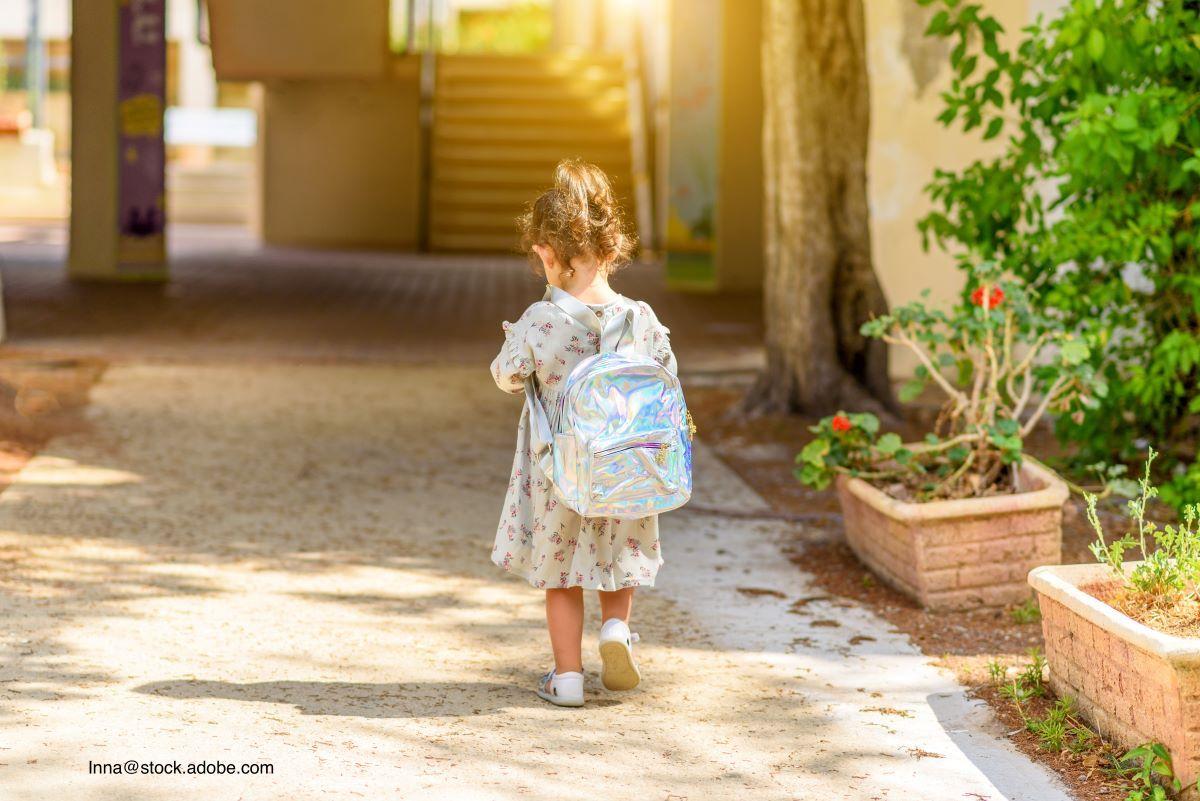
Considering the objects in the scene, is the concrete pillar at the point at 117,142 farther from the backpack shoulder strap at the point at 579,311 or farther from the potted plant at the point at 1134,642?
the potted plant at the point at 1134,642

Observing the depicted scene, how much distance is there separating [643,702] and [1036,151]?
326cm

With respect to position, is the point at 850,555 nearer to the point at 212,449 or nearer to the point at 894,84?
the point at 212,449

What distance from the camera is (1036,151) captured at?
6402 millimetres

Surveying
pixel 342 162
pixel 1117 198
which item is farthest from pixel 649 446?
pixel 342 162

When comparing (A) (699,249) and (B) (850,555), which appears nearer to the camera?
(B) (850,555)

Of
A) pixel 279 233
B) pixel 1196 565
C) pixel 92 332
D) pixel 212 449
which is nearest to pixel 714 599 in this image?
pixel 1196 565

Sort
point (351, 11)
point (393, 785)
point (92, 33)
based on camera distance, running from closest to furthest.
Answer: point (393, 785)
point (92, 33)
point (351, 11)

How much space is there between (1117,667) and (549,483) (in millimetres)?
1481

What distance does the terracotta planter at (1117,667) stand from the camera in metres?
3.46

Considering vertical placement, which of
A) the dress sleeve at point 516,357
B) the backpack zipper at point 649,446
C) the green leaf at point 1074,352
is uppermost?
the dress sleeve at point 516,357

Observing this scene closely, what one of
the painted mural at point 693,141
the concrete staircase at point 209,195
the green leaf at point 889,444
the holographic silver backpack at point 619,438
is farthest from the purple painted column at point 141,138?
the holographic silver backpack at point 619,438

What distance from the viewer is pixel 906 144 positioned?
9922 millimetres

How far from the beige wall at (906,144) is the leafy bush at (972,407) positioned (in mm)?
4117

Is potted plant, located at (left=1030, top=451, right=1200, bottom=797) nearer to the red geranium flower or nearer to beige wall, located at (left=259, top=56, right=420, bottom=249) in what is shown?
the red geranium flower
